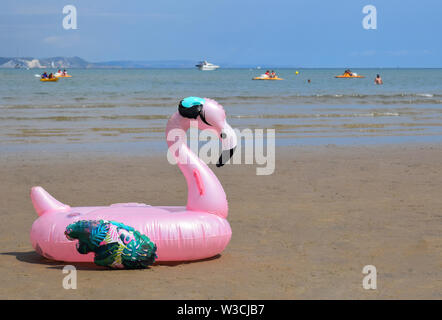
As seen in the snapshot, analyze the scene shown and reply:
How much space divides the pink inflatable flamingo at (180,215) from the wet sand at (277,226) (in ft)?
0.58

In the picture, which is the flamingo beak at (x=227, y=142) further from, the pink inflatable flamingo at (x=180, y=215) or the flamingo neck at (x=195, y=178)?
the flamingo neck at (x=195, y=178)

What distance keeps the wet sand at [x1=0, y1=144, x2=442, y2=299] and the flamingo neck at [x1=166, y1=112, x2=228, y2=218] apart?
1.79 ft

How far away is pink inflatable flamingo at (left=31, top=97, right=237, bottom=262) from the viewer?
261 inches

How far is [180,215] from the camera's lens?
268 inches

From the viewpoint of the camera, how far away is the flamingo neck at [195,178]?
22.8 feet

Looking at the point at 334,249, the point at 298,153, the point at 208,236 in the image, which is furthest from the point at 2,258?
the point at 298,153

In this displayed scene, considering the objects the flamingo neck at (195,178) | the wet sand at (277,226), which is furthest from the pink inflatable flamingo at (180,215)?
the wet sand at (277,226)

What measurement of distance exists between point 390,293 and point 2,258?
12.3 feet

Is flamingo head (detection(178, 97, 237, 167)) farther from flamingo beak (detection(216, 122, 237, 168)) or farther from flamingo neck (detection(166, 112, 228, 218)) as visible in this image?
flamingo neck (detection(166, 112, 228, 218))

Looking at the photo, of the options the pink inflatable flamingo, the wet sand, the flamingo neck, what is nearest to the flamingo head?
the pink inflatable flamingo

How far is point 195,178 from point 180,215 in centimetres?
39
